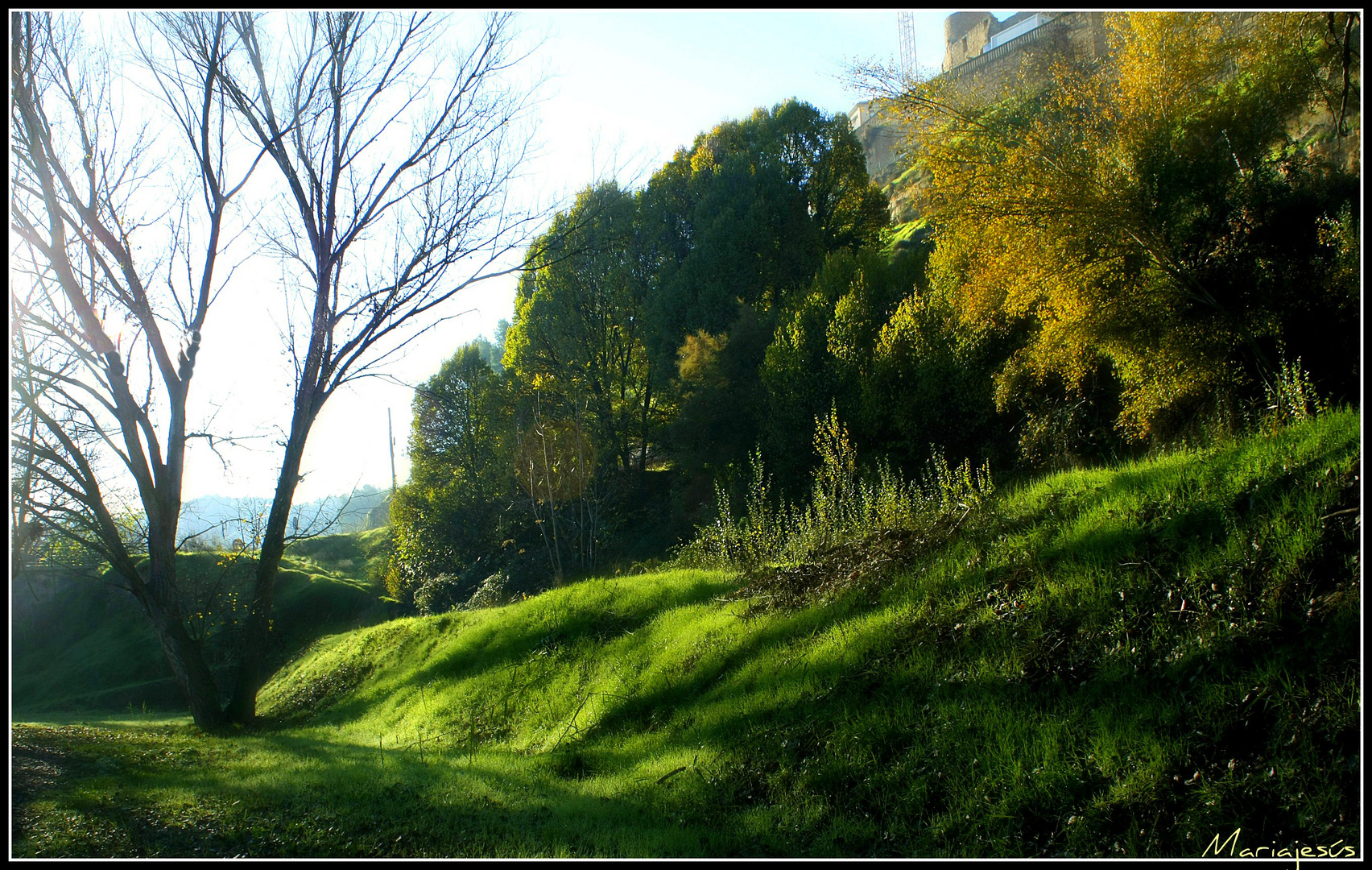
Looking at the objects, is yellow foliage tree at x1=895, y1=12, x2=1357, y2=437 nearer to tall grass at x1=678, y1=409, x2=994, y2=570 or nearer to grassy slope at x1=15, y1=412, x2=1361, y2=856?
tall grass at x1=678, y1=409, x2=994, y2=570

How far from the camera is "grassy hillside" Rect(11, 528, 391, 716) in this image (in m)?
17.9

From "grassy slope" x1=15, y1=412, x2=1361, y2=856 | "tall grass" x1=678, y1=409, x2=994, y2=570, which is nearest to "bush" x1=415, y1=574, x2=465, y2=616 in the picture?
"tall grass" x1=678, y1=409, x2=994, y2=570

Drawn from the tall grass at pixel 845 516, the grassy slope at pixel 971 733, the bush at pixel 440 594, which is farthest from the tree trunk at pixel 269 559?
the bush at pixel 440 594

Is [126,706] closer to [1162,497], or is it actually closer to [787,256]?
[1162,497]

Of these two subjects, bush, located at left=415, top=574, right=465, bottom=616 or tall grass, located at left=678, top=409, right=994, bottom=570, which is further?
bush, located at left=415, top=574, right=465, bottom=616

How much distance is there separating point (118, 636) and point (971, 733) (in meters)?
25.8

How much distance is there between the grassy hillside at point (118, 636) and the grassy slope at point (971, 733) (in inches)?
428

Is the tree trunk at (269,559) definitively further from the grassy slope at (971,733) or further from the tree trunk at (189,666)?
the grassy slope at (971,733)

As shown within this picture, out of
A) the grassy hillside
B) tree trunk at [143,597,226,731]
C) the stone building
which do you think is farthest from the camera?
the stone building

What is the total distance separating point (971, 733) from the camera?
14.3 ft

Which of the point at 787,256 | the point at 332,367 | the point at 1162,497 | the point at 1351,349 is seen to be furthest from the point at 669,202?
the point at 1162,497

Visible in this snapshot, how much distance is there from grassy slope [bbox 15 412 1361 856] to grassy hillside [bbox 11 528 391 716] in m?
10.9

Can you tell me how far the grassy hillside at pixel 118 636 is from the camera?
17891 mm

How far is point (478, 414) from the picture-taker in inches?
1063
